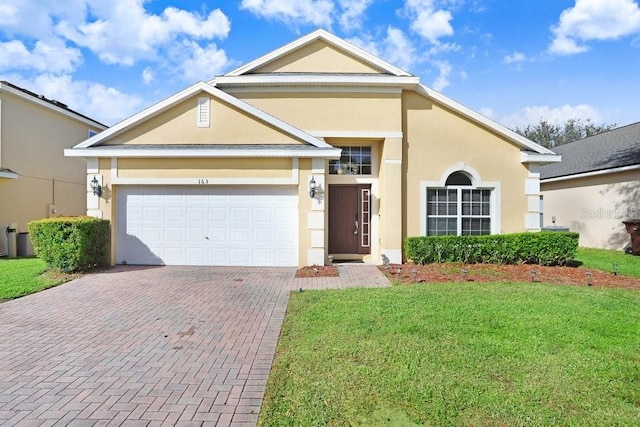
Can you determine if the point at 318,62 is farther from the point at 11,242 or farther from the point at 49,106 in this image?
the point at 11,242

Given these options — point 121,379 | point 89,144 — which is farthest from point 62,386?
point 89,144

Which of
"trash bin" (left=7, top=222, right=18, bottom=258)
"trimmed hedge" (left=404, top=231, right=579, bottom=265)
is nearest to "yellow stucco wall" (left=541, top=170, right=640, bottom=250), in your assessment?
"trimmed hedge" (left=404, top=231, right=579, bottom=265)

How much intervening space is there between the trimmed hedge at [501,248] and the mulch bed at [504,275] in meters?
0.34

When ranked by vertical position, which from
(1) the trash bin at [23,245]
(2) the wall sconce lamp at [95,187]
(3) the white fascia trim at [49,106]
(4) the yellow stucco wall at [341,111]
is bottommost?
(1) the trash bin at [23,245]

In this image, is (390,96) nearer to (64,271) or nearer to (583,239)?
(64,271)

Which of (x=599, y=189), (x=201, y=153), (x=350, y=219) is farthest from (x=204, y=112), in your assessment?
(x=599, y=189)

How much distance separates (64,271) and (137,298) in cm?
375

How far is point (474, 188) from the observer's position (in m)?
12.3

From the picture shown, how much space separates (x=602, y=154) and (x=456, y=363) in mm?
19099

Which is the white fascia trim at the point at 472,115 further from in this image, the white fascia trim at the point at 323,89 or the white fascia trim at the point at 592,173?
the white fascia trim at the point at 592,173

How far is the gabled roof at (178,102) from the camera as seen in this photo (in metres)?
10.8

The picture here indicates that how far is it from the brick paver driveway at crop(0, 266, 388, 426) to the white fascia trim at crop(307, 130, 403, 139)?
5.28 meters

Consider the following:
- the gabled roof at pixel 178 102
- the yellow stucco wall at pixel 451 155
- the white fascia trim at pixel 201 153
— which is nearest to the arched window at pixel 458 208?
the yellow stucco wall at pixel 451 155

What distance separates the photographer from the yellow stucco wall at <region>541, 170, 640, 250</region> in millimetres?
15305
